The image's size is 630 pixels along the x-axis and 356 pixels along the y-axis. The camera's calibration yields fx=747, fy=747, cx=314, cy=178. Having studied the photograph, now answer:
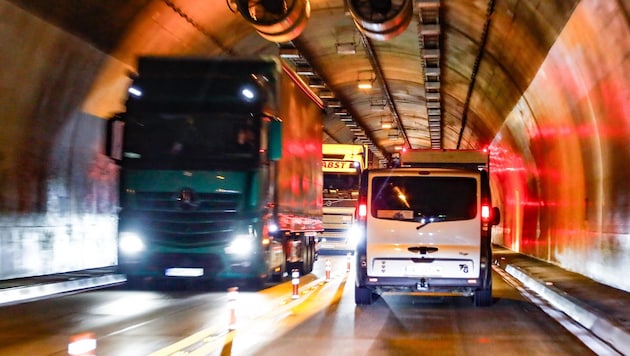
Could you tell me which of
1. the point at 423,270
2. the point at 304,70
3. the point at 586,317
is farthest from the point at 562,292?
the point at 304,70

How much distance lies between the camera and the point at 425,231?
1157 cm

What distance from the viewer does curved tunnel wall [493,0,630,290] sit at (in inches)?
474

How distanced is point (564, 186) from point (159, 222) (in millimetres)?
10442

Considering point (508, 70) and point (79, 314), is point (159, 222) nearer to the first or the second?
point (79, 314)

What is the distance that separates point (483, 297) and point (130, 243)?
245 inches

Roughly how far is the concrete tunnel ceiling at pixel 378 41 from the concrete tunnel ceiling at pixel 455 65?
0.05 meters

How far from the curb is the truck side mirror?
5564 mm

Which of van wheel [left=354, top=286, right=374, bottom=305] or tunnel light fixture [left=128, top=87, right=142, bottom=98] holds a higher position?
tunnel light fixture [left=128, top=87, right=142, bottom=98]

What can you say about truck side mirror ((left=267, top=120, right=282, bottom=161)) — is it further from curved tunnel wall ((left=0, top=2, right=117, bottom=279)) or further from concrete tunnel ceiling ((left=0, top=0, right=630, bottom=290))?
curved tunnel wall ((left=0, top=2, right=117, bottom=279))

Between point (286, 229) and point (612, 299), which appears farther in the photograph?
point (286, 229)

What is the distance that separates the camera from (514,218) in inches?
1190

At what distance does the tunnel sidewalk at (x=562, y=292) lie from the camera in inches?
381

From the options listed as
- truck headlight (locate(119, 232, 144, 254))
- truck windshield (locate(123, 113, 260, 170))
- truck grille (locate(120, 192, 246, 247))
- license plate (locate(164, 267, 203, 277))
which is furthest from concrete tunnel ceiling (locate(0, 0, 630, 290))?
license plate (locate(164, 267, 203, 277))

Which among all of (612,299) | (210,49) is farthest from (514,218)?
(612,299)
